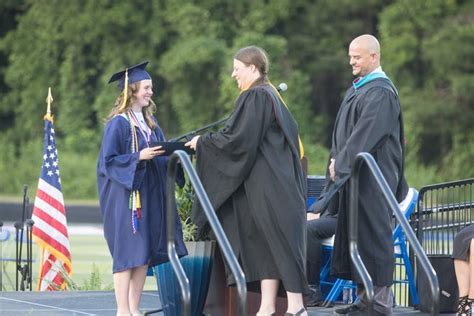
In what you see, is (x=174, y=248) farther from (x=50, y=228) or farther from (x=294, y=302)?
(x=50, y=228)

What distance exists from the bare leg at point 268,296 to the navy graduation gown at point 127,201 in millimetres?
652

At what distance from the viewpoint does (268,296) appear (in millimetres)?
8031

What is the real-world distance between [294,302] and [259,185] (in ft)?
2.57

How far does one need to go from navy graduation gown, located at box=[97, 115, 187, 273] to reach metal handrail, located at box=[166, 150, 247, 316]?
0.83 m

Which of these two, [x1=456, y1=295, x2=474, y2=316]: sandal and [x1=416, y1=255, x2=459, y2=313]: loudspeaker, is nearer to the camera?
[x1=456, y1=295, x2=474, y2=316]: sandal

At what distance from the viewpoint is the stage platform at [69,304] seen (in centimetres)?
883

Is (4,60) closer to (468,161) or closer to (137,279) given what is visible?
(468,161)

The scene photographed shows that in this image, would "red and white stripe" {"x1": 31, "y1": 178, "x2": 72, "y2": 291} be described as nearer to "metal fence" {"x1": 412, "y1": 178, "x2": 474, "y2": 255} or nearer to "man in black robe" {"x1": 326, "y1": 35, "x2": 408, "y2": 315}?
"metal fence" {"x1": 412, "y1": 178, "x2": 474, "y2": 255}

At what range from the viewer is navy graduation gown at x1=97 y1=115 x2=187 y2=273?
26.6 feet

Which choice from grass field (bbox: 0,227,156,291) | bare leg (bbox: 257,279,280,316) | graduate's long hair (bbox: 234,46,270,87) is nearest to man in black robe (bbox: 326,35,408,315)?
bare leg (bbox: 257,279,280,316)

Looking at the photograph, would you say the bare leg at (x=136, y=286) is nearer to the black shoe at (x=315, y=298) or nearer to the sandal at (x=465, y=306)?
the black shoe at (x=315, y=298)

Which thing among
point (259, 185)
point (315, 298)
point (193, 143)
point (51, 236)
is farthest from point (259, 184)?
point (51, 236)

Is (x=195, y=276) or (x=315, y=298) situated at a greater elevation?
(x=195, y=276)

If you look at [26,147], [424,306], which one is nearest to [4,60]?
[26,147]
